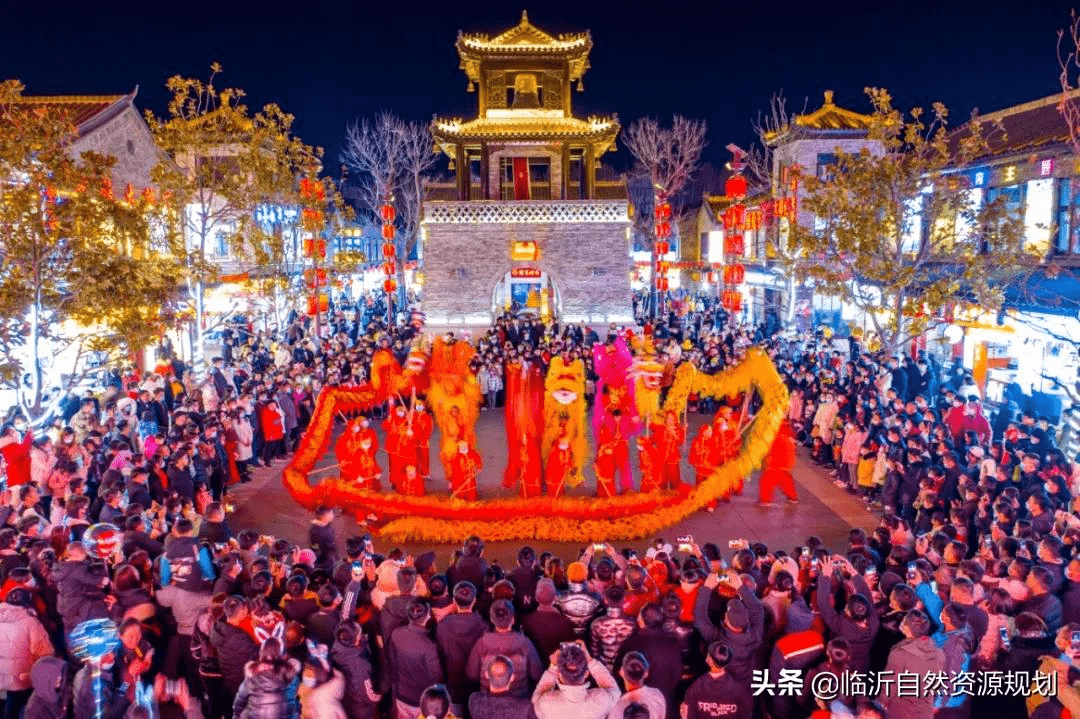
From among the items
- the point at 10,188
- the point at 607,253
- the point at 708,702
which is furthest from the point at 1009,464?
the point at 607,253

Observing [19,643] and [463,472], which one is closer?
[19,643]

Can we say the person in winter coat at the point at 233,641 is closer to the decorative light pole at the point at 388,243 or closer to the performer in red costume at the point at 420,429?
the performer in red costume at the point at 420,429

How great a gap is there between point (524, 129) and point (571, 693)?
23.8 m

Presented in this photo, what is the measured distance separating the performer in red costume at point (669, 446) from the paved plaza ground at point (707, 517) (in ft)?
2.50

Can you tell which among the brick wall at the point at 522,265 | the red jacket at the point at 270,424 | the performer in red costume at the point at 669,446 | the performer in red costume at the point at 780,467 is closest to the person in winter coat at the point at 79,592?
the performer in red costume at the point at 669,446

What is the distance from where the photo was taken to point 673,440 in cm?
1058

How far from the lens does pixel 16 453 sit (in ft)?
29.9

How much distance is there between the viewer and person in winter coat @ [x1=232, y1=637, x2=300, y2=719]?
441cm

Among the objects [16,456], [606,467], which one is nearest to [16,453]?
[16,456]

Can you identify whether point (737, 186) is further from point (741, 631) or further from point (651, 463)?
point (741, 631)

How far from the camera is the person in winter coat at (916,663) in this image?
457 centimetres

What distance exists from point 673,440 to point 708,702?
20.2 feet

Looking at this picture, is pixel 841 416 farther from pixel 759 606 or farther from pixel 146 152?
pixel 146 152

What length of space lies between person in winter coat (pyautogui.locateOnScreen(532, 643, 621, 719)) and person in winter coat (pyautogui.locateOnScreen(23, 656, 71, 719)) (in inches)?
115
